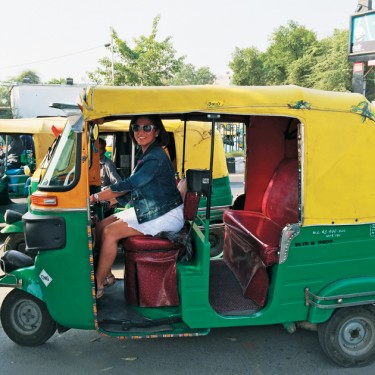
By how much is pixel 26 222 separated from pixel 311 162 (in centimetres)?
225

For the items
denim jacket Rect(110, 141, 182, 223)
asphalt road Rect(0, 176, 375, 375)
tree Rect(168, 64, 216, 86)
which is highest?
tree Rect(168, 64, 216, 86)

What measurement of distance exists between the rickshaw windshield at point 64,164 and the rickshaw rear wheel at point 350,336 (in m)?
2.35

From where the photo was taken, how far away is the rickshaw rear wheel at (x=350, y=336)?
3.36 meters

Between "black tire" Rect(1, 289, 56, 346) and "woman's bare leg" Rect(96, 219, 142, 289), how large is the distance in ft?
1.87

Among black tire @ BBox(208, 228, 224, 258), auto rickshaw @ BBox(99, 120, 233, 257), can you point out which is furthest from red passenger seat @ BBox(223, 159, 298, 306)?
black tire @ BBox(208, 228, 224, 258)

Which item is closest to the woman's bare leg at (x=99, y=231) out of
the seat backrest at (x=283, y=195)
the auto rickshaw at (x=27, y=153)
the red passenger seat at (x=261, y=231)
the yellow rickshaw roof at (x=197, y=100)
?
the yellow rickshaw roof at (x=197, y=100)

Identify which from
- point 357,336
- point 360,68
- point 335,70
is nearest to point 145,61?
point 360,68

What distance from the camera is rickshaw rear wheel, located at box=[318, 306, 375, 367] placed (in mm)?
3361

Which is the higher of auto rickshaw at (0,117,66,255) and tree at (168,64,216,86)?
tree at (168,64,216,86)

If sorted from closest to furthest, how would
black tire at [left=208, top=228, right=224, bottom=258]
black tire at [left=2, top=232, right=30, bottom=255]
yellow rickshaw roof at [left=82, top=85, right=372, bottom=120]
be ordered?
yellow rickshaw roof at [left=82, top=85, right=372, bottom=120] → black tire at [left=2, top=232, right=30, bottom=255] → black tire at [left=208, top=228, right=224, bottom=258]

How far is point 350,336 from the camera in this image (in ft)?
11.2

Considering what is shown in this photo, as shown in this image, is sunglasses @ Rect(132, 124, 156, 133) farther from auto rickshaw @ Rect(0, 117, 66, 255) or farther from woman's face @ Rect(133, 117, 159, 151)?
auto rickshaw @ Rect(0, 117, 66, 255)

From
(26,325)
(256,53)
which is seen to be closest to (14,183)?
(26,325)

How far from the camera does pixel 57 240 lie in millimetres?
3199
